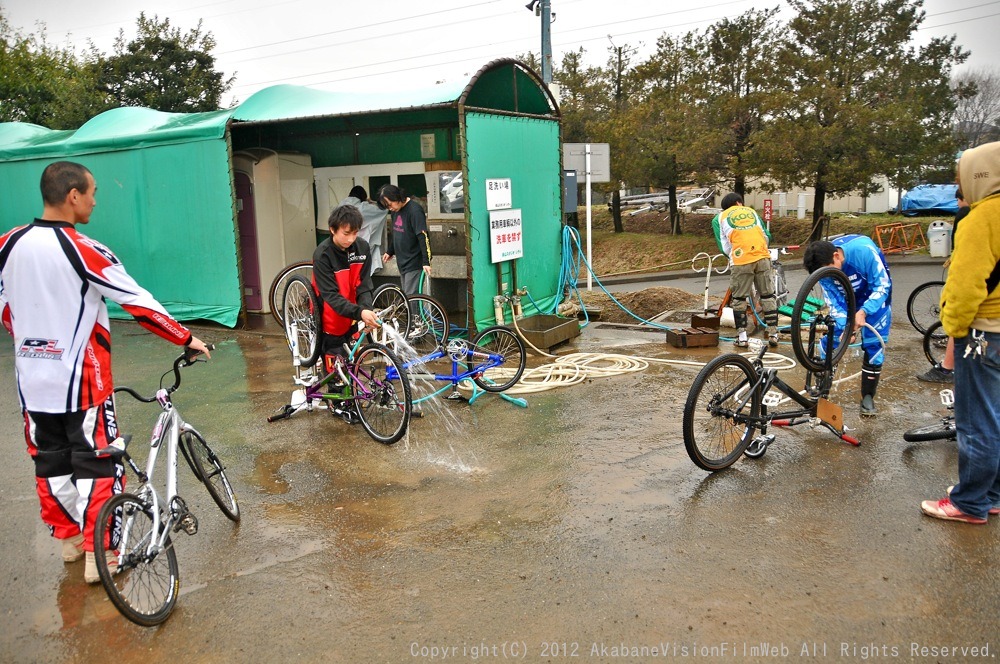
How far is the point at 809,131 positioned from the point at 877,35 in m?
3.44

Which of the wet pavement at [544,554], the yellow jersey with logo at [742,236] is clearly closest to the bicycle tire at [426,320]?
the wet pavement at [544,554]

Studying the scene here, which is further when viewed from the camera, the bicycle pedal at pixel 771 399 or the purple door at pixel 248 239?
the purple door at pixel 248 239

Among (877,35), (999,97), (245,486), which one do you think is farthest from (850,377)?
(999,97)

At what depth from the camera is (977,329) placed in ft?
13.2

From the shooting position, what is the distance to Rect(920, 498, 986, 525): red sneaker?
13.7 ft

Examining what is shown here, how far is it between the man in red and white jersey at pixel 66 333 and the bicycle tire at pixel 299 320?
2978 mm

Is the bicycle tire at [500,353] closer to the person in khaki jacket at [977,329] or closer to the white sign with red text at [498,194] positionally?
the white sign with red text at [498,194]

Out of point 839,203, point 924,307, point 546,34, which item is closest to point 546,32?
point 546,34

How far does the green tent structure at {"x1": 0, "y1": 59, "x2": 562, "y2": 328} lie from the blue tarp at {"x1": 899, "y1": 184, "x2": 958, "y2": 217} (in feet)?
75.9

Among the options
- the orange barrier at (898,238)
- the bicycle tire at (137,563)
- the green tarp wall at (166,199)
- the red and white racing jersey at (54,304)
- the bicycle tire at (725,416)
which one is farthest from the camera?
the orange barrier at (898,238)

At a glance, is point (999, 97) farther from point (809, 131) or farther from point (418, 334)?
point (418, 334)

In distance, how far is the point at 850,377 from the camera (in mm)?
7324

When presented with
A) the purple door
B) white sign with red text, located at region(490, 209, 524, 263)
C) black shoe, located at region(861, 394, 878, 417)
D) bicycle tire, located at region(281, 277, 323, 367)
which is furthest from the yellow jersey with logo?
the purple door

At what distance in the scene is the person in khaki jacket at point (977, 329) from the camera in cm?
390
